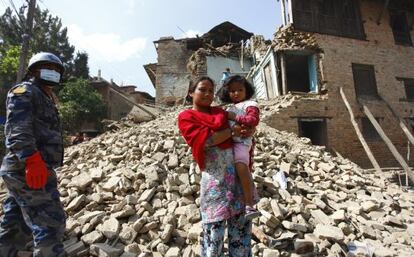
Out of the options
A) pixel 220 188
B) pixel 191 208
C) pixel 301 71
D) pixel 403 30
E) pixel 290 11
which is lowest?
pixel 191 208

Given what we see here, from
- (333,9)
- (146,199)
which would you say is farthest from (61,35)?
(146,199)

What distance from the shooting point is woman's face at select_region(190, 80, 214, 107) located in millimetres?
2061

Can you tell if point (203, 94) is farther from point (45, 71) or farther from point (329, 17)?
point (329, 17)

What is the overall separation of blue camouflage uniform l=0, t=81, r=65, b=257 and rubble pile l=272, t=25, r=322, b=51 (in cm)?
1040

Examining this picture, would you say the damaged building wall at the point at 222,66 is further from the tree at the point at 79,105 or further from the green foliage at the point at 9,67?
the green foliage at the point at 9,67

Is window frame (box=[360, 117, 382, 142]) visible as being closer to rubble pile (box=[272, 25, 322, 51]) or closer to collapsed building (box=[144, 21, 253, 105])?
rubble pile (box=[272, 25, 322, 51])

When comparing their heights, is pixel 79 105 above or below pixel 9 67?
below

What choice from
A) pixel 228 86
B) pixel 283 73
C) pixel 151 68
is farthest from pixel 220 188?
pixel 151 68

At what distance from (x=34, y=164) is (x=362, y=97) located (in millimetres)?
12400

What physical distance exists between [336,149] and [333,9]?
21.3ft

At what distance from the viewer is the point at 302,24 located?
11758mm

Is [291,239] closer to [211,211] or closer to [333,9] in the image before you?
[211,211]

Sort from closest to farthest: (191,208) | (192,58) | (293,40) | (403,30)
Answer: (191,208) → (293,40) → (403,30) → (192,58)

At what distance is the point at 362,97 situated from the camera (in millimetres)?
11625
